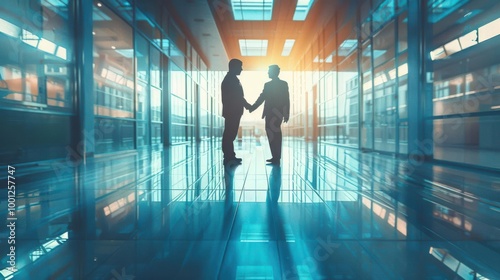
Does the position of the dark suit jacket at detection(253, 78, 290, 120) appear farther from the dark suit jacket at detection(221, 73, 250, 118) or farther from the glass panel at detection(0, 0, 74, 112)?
the glass panel at detection(0, 0, 74, 112)

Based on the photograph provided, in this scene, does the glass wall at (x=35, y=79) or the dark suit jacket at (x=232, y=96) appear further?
the dark suit jacket at (x=232, y=96)

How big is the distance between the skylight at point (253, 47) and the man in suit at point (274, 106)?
993 centimetres

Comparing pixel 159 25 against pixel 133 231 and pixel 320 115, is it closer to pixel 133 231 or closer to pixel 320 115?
pixel 320 115

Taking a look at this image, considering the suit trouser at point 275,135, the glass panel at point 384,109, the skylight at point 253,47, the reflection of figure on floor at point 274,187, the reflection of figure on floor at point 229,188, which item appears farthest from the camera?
the skylight at point 253,47

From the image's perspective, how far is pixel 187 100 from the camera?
12016 mm

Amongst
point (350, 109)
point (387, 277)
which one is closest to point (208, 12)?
point (350, 109)

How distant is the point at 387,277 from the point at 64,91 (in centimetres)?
512

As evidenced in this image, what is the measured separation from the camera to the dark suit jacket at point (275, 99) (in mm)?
4875

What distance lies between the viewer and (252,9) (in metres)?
10.6

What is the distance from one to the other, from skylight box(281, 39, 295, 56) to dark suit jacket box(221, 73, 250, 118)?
414 inches

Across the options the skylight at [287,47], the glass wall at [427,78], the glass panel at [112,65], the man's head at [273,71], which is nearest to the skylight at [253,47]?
the skylight at [287,47]

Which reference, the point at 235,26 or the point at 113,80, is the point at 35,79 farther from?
the point at 235,26

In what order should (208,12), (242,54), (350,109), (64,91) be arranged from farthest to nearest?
1. (242,54)
2. (208,12)
3. (350,109)
4. (64,91)

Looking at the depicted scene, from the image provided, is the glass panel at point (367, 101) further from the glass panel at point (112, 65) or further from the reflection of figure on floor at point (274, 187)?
the glass panel at point (112, 65)
